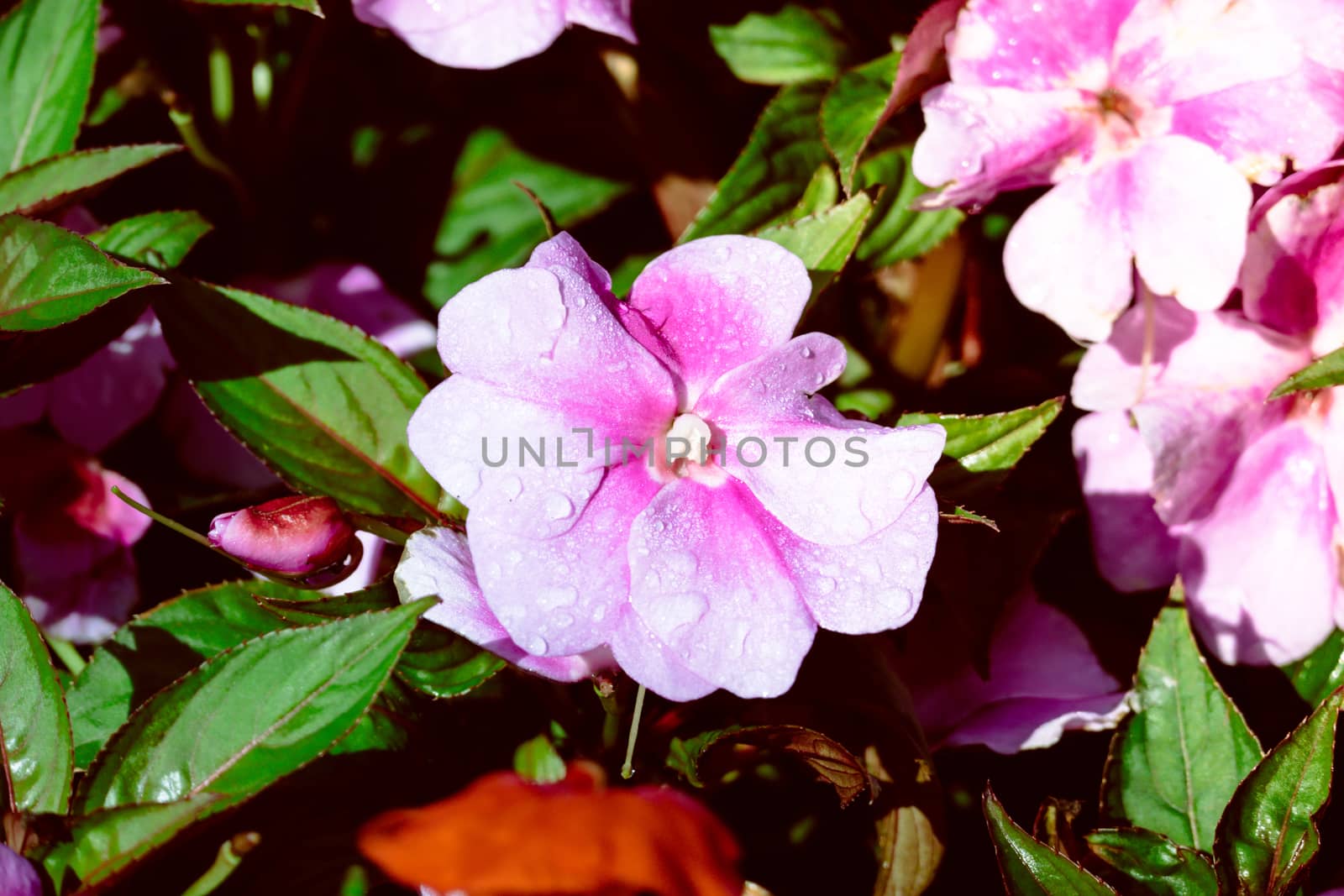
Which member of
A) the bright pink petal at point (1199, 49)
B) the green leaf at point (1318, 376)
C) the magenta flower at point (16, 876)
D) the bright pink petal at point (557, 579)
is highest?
the bright pink petal at point (1199, 49)

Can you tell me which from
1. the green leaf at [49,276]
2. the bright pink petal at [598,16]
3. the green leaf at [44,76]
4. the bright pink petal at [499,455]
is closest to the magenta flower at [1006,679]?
the bright pink petal at [499,455]

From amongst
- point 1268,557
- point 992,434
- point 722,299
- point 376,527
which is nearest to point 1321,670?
point 1268,557

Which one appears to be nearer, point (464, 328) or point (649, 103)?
point (464, 328)

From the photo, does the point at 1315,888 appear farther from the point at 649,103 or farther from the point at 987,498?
the point at 649,103

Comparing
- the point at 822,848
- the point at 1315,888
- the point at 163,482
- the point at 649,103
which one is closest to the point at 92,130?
the point at 163,482

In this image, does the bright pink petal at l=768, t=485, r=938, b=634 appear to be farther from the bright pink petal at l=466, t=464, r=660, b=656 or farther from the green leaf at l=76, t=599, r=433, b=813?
the green leaf at l=76, t=599, r=433, b=813

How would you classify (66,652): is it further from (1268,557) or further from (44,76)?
(1268,557)

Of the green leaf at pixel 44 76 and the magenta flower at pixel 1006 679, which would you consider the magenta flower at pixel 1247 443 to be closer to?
the magenta flower at pixel 1006 679
